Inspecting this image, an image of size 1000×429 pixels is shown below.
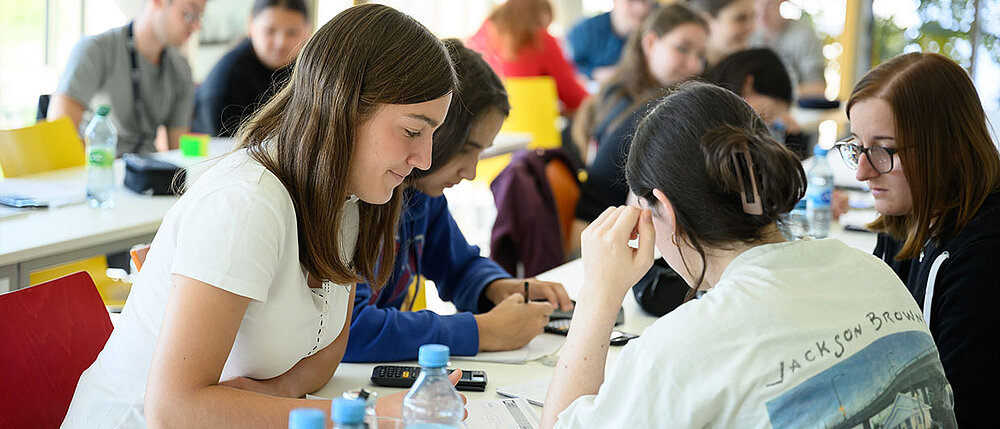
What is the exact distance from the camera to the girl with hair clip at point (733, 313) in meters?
1.13

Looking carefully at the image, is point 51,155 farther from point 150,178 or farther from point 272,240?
point 272,240

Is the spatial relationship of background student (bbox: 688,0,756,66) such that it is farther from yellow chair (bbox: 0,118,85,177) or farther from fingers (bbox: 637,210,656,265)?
fingers (bbox: 637,210,656,265)

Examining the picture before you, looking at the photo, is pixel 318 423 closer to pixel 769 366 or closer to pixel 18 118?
pixel 769 366

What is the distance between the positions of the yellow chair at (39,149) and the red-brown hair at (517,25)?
303 centimetres

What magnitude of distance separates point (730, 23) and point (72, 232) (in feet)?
13.7

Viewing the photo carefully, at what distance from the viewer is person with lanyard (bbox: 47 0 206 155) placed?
4168 mm

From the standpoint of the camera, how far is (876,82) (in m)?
1.92

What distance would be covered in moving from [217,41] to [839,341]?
536 centimetres

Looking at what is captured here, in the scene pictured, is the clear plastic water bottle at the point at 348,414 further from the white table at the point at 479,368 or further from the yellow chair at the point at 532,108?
the yellow chair at the point at 532,108

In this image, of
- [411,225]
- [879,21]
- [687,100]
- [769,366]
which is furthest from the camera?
[879,21]

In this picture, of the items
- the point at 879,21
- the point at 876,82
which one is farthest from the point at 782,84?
the point at 879,21

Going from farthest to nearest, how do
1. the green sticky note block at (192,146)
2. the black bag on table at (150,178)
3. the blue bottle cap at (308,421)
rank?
the green sticky note block at (192,146) → the black bag on table at (150,178) → the blue bottle cap at (308,421)

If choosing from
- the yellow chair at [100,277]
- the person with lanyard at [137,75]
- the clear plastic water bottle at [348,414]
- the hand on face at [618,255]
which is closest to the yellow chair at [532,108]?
the person with lanyard at [137,75]

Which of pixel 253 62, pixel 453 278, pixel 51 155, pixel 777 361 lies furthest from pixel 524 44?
pixel 777 361
